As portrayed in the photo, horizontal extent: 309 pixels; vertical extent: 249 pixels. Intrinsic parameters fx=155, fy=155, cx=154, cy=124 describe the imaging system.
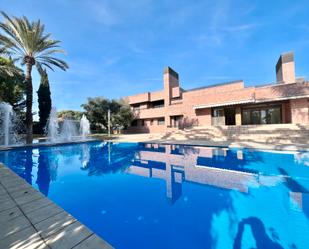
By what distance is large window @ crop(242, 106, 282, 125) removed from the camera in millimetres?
21016

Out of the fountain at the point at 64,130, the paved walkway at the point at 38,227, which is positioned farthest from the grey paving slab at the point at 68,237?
the fountain at the point at 64,130

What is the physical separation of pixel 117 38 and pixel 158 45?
5.97 meters

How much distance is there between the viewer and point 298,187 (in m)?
5.65

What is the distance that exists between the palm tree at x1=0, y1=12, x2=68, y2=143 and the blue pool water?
14630 millimetres

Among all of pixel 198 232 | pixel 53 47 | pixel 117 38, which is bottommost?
pixel 198 232

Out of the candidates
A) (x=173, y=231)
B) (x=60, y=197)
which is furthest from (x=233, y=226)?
(x=60, y=197)

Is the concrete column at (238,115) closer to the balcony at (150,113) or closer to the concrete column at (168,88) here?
the concrete column at (168,88)

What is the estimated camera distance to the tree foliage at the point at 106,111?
29672 millimetres

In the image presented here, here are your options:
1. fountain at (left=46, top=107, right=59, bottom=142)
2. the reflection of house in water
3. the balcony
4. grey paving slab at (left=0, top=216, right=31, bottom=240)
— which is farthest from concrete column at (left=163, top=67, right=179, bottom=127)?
grey paving slab at (left=0, top=216, right=31, bottom=240)

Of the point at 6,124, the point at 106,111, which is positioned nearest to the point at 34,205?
the point at 6,124

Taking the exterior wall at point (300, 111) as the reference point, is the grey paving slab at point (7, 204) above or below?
below

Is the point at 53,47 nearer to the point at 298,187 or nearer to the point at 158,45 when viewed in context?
the point at 158,45

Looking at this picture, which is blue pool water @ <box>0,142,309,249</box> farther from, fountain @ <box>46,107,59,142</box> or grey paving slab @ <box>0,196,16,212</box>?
fountain @ <box>46,107,59,142</box>

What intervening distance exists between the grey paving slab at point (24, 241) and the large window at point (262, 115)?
2528 cm
